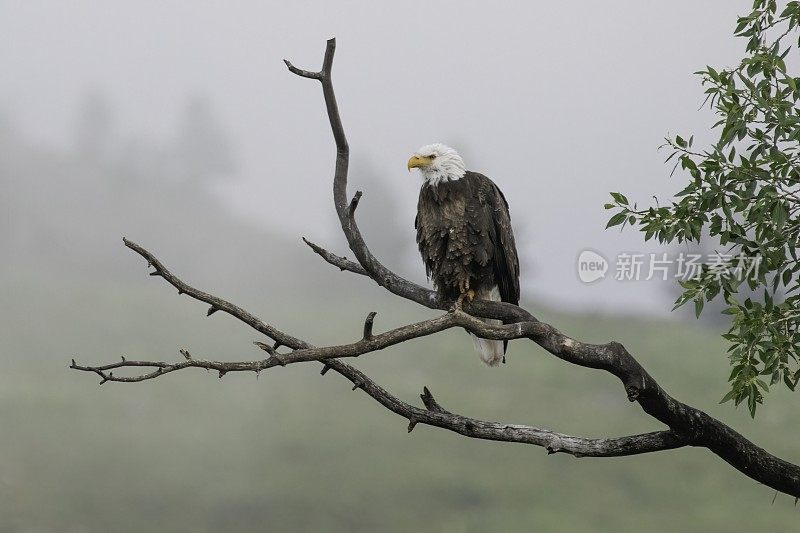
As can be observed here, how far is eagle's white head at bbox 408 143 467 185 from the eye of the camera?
574 centimetres

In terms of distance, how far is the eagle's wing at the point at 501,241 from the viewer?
223 inches

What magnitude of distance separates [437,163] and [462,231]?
542mm

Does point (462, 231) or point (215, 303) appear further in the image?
point (462, 231)

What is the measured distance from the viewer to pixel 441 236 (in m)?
5.67

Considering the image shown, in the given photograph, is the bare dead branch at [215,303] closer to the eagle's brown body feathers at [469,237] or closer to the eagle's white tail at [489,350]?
the eagle's brown body feathers at [469,237]

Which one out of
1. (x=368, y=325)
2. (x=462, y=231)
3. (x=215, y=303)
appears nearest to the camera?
(x=368, y=325)

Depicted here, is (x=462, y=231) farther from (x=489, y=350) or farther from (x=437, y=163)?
(x=489, y=350)

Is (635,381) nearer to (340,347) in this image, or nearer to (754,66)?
(340,347)

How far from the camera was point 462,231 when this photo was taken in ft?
18.4

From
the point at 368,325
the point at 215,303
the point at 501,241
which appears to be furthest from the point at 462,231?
the point at 215,303

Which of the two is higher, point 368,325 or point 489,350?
point 489,350

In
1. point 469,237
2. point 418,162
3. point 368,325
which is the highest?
point 418,162

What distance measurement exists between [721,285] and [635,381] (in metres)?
0.80

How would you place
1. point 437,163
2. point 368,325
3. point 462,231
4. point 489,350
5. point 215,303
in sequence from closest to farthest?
point 368,325, point 215,303, point 462,231, point 437,163, point 489,350
